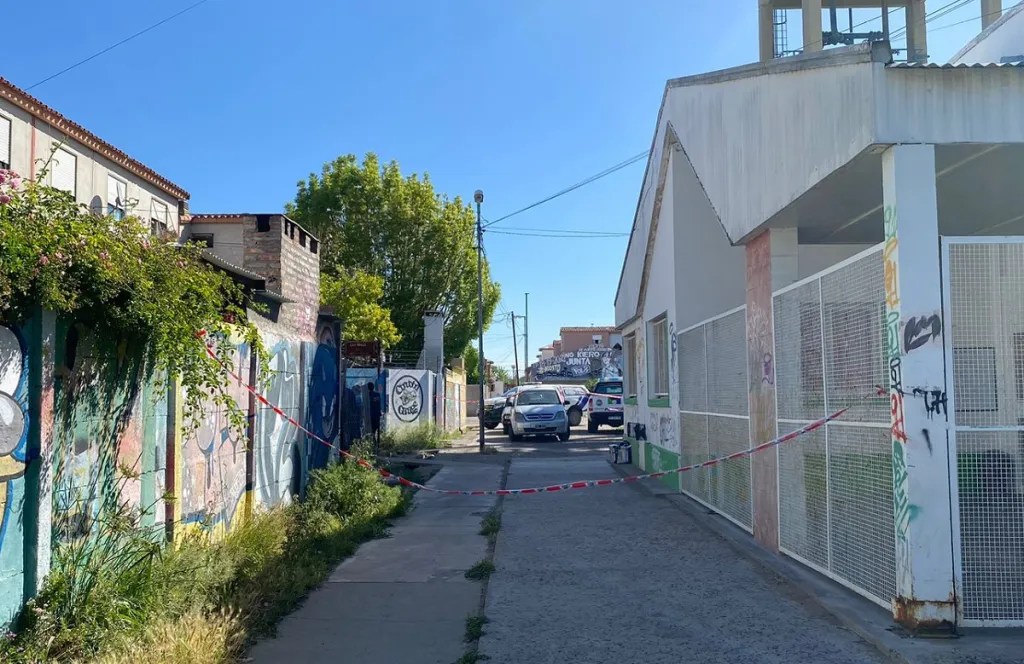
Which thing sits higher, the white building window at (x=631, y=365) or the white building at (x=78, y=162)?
the white building at (x=78, y=162)

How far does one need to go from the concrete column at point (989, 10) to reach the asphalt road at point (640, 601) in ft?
41.5

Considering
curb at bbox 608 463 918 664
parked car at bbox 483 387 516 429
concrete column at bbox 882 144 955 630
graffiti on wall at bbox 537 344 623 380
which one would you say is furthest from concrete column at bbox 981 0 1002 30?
graffiti on wall at bbox 537 344 623 380

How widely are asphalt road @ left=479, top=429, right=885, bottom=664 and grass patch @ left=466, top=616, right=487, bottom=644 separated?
0.22 ft

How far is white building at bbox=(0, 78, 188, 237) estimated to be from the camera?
18672mm

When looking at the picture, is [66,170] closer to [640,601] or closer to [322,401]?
[322,401]

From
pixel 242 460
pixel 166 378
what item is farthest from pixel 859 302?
pixel 242 460

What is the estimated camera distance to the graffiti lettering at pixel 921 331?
536 cm

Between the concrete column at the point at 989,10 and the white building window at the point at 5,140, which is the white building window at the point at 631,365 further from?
the white building window at the point at 5,140

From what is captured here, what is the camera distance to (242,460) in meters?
8.43

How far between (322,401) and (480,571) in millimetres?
4809

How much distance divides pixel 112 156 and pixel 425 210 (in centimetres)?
1432

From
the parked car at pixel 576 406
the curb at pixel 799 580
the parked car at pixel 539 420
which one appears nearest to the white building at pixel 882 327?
the curb at pixel 799 580


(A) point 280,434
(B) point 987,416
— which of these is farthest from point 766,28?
(B) point 987,416

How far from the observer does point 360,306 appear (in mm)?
30141
